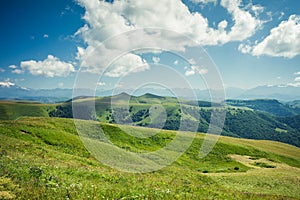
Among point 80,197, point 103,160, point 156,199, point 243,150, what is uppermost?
point 80,197

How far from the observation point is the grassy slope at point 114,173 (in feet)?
36.2

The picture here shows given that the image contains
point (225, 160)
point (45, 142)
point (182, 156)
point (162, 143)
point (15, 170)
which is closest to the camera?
point (15, 170)

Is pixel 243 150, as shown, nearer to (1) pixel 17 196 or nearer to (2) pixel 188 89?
(2) pixel 188 89

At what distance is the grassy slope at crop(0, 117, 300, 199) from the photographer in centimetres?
1103

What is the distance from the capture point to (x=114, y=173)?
727 inches

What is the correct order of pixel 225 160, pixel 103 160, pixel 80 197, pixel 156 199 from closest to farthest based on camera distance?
pixel 80 197 → pixel 156 199 → pixel 103 160 → pixel 225 160

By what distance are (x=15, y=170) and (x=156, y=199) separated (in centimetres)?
795

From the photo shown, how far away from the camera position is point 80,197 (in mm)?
9641

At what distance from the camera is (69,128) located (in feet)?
151

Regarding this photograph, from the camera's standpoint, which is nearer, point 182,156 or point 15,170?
point 15,170

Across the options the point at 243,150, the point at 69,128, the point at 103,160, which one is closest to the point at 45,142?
the point at 103,160

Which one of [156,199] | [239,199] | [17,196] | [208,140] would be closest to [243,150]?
[208,140]

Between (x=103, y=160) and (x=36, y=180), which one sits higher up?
(x=36, y=180)

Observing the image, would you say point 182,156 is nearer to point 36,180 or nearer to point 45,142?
point 45,142
